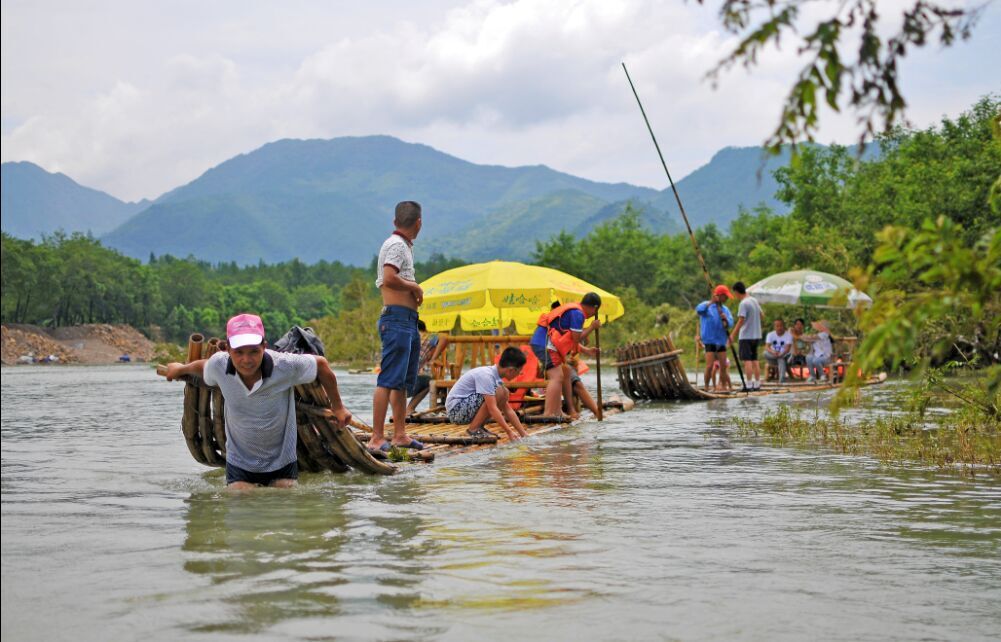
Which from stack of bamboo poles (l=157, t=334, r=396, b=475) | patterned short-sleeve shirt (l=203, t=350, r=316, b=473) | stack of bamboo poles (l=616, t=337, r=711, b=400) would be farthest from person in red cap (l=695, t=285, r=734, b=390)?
patterned short-sleeve shirt (l=203, t=350, r=316, b=473)

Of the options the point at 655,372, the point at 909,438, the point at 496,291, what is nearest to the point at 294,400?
the point at 909,438

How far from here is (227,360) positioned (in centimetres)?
757

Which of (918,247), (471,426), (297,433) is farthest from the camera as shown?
(471,426)

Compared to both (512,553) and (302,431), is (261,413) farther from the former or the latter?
(512,553)

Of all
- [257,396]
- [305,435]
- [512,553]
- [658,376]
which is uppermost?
[658,376]

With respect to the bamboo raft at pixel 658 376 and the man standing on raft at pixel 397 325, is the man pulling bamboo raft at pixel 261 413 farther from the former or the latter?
the bamboo raft at pixel 658 376

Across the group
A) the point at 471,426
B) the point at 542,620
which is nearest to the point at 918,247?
the point at 542,620

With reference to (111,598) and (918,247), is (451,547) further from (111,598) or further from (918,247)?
(918,247)

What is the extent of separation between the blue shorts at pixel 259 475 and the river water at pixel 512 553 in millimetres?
151

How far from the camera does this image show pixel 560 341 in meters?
13.9

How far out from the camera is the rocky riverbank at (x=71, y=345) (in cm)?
9262

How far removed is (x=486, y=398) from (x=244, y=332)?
4.94 metres

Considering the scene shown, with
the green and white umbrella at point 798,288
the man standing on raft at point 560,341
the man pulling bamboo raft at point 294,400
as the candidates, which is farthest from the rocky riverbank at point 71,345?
the man pulling bamboo raft at point 294,400

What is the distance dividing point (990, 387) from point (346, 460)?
20.0 feet
